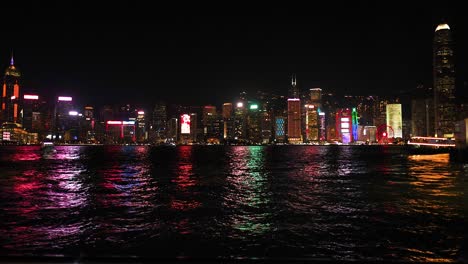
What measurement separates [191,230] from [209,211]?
3.73 meters

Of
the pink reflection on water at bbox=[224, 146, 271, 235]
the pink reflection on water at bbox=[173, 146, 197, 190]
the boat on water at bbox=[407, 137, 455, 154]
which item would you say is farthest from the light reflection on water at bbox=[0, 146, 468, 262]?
the boat on water at bbox=[407, 137, 455, 154]

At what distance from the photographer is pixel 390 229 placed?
477 inches

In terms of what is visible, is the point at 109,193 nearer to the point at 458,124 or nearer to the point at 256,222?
the point at 256,222

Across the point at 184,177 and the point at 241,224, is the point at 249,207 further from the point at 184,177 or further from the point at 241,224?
the point at 184,177

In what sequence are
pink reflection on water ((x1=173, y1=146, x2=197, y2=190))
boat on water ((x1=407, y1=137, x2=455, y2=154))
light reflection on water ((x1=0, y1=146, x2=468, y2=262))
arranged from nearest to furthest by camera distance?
light reflection on water ((x1=0, y1=146, x2=468, y2=262)), pink reflection on water ((x1=173, y1=146, x2=197, y2=190)), boat on water ((x1=407, y1=137, x2=455, y2=154))

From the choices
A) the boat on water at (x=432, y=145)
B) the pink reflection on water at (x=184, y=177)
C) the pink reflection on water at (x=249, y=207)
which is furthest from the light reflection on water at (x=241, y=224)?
the boat on water at (x=432, y=145)

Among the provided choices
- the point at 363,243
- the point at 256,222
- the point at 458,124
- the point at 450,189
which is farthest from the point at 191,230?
the point at 458,124

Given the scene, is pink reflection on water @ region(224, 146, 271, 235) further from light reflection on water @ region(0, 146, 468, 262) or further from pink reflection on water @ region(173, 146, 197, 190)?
pink reflection on water @ region(173, 146, 197, 190)

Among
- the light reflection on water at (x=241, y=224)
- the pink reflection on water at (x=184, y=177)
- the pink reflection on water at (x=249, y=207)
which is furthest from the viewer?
the pink reflection on water at (x=184, y=177)

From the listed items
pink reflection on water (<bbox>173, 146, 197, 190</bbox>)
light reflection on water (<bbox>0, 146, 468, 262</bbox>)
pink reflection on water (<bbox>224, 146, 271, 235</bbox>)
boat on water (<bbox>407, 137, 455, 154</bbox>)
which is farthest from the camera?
boat on water (<bbox>407, 137, 455, 154</bbox>)

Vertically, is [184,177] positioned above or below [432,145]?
below

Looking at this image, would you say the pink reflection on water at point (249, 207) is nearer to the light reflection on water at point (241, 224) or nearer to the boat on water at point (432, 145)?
the light reflection on water at point (241, 224)

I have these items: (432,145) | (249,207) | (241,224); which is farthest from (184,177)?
(432,145)

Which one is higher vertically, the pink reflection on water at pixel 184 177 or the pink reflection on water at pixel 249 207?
the pink reflection on water at pixel 249 207
